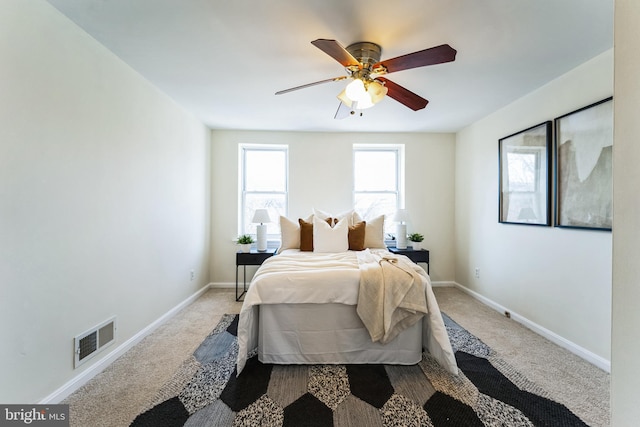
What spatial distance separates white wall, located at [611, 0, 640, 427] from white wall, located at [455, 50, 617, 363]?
5.87 ft

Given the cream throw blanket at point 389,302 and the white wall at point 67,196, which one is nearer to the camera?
the white wall at point 67,196

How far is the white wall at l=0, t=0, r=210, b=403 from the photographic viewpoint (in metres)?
1.40

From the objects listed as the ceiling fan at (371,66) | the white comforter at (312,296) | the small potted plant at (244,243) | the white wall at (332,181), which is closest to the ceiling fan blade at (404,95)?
the ceiling fan at (371,66)

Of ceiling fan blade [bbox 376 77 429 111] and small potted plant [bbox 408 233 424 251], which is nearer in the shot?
ceiling fan blade [bbox 376 77 429 111]

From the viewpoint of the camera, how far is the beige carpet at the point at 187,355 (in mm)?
1567

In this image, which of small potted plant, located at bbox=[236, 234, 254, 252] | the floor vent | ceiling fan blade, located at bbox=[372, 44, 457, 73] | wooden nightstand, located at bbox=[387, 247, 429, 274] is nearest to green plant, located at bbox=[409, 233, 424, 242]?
wooden nightstand, located at bbox=[387, 247, 429, 274]

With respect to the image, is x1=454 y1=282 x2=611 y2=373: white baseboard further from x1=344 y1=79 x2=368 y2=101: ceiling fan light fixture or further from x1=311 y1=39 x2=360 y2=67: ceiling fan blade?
x1=311 y1=39 x2=360 y2=67: ceiling fan blade

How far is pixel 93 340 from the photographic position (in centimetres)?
189

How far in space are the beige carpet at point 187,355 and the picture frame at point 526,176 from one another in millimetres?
1152

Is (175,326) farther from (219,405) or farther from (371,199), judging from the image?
(371,199)

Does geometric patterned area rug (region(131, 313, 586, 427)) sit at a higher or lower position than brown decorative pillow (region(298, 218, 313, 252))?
lower

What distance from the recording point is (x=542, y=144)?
8.45ft

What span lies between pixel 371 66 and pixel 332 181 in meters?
2.30

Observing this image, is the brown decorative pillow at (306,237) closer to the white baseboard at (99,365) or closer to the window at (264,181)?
the window at (264,181)
